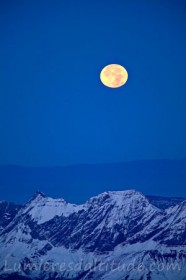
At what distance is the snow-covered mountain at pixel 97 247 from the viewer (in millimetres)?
9344

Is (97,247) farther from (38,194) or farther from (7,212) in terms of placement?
(7,212)

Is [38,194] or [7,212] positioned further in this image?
[7,212]

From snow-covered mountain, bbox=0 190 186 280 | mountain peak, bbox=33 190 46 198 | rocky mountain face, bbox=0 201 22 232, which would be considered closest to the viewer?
snow-covered mountain, bbox=0 190 186 280

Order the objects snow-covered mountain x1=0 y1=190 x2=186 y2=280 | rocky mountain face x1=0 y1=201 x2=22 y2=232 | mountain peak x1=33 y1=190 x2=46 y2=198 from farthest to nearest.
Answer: mountain peak x1=33 y1=190 x2=46 y2=198, rocky mountain face x1=0 y1=201 x2=22 y2=232, snow-covered mountain x1=0 y1=190 x2=186 y2=280

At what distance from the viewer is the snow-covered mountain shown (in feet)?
30.7

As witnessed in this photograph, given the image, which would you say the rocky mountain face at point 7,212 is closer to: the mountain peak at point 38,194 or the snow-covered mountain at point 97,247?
the snow-covered mountain at point 97,247

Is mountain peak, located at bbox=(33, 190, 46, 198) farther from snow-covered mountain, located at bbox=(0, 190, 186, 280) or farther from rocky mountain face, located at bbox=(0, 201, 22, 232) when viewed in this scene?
rocky mountain face, located at bbox=(0, 201, 22, 232)

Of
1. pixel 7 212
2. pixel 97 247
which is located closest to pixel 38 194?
pixel 7 212

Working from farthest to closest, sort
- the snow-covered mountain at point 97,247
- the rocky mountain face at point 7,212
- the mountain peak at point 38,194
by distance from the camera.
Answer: the mountain peak at point 38,194 < the rocky mountain face at point 7,212 < the snow-covered mountain at point 97,247

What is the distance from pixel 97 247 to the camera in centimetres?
1073

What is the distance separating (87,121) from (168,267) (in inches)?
184

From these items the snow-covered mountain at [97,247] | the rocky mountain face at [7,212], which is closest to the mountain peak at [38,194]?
the snow-covered mountain at [97,247]

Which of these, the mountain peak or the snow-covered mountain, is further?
the mountain peak

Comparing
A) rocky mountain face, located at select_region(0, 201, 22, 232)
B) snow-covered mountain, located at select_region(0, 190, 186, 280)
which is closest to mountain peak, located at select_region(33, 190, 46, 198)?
snow-covered mountain, located at select_region(0, 190, 186, 280)
